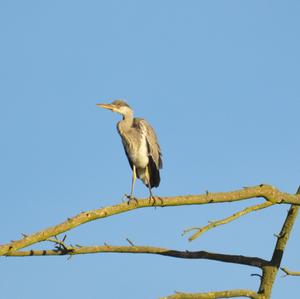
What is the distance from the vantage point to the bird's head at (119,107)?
42.1ft

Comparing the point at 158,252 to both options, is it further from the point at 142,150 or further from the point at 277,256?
the point at 142,150

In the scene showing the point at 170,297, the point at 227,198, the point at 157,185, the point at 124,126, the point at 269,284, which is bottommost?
the point at 170,297

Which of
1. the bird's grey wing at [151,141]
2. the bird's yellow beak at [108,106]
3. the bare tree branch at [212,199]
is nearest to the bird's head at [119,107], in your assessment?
the bird's yellow beak at [108,106]

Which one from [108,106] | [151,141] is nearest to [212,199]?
[151,141]

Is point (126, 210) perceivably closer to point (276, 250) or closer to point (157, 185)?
point (276, 250)

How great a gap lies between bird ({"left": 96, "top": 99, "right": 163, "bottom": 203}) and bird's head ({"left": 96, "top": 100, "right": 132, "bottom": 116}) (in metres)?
0.25

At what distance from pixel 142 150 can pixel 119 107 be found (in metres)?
1.11

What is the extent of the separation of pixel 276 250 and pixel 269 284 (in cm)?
42

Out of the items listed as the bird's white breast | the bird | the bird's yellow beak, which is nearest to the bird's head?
the bird's yellow beak


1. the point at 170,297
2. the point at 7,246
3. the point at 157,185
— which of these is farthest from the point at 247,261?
the point at 157,185

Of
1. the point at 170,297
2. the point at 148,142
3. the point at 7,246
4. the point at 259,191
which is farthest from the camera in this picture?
the point at 148,142

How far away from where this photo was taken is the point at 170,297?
7.12 m

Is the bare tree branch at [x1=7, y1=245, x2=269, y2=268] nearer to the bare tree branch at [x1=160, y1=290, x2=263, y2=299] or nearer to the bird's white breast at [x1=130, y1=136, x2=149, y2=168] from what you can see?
the bare tree branch at [x1=160, y1=290, x2=263, y2=299]

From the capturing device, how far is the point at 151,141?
1227 cm
